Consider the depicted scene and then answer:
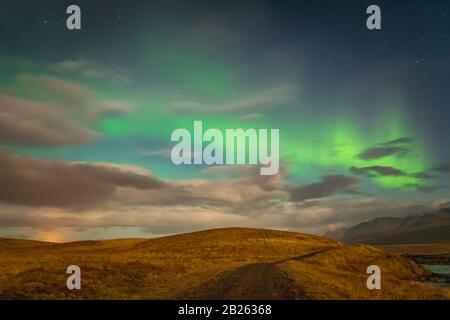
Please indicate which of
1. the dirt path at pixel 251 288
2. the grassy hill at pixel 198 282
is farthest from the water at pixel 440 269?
the dirt path at pixel 251 288

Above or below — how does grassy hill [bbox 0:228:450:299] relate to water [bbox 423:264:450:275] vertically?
above

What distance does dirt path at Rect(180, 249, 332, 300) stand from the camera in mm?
26969

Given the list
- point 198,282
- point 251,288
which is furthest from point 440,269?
point 251,288

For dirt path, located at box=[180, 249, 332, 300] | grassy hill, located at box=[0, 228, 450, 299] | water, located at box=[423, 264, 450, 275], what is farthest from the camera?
water, located at box=[423, 264, 450, 275]

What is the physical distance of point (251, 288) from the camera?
29109mm

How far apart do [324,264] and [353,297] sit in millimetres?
23860

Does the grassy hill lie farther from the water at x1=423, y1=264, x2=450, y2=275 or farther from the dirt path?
the water at x1=423, y1=264, x2=450, y2=275

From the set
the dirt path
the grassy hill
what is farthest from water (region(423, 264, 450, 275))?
the dirt path

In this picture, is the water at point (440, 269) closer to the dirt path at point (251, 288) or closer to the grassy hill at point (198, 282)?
the grassy hill at point (198, 282)

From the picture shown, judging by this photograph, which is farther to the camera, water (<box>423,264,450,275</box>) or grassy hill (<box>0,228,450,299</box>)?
water (<box>423,264,450,275</box>)
